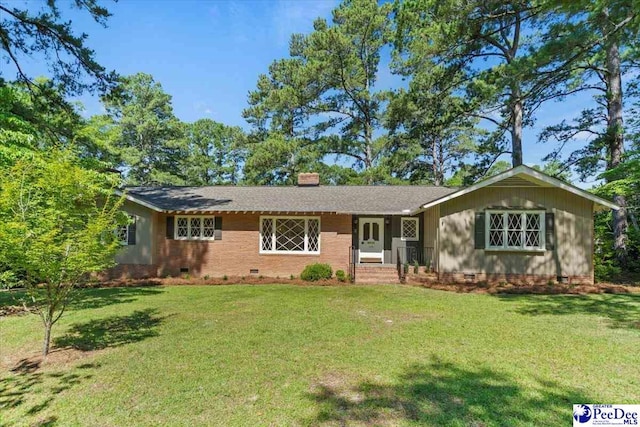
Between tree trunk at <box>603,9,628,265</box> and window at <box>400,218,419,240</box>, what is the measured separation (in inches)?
332

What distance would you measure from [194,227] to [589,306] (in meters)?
13.6

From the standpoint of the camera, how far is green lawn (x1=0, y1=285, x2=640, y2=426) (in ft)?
11.6

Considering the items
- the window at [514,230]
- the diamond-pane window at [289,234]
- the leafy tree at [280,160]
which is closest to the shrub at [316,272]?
the diamond-pane window at [289,234]

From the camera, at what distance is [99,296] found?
10047mm

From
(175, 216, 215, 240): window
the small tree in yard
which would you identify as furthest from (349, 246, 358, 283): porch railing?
the small tree in yard

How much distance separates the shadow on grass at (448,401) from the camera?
3355 millimetres

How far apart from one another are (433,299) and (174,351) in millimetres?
6910

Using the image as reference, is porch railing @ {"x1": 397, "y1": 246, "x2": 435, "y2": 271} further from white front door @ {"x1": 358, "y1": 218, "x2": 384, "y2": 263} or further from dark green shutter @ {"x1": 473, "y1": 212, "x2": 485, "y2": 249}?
dark green shutter @ {"x1": 473, "y1": 212, "x2": 485, "y2": 249}

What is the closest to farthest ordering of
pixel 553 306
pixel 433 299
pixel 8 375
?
pixel 8 375 → pixel 553 306 → pixel 433 299

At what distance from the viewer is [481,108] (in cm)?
1708

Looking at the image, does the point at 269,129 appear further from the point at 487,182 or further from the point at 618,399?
the point at 618,399

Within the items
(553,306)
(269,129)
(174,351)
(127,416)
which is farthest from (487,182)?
(269,129)

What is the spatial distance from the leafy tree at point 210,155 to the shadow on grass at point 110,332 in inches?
1070

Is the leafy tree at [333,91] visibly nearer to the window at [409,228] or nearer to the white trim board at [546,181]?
the window at [409,228]
